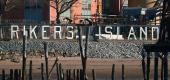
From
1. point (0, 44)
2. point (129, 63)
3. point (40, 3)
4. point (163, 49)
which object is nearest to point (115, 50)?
point (129, 63)

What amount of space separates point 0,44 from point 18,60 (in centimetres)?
533

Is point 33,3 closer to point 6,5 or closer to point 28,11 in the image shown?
point 28,11

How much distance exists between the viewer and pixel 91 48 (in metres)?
53.5

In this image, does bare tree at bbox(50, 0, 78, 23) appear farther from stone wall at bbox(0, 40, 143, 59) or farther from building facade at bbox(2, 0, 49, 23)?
stone wall at bbox(0, 40, 143, 59)

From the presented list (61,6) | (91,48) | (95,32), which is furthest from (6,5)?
(91,48)

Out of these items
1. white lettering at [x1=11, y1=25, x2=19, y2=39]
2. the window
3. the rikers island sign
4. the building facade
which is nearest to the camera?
white lettering at [x1=11, y1=25, x2=19, y2=39]

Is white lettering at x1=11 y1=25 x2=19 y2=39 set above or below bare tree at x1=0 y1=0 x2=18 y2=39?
below

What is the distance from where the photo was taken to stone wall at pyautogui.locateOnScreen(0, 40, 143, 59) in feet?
171

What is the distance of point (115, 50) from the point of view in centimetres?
5378

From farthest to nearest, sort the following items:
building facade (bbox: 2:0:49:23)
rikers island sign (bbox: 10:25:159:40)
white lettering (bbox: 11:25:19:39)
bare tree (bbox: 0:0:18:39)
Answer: building facade (bbox: 2:0:49:23), bare tree (bbox: 0:0:18:39), rikers island sign (bbox: 10:25:159:40), white lettering (bbox: 11:25:19:39)

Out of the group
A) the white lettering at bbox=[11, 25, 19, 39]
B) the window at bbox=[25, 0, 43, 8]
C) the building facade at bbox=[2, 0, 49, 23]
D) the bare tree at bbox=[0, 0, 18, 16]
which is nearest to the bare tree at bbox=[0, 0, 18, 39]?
the bare tree at bbox=[0, 0, 18, 16]

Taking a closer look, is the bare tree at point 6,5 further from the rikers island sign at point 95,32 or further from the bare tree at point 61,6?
the rikers island sign at point 95,32

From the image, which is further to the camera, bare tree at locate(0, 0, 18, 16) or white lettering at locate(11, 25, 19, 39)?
bare tree at locate(0, 0, 18, 16)

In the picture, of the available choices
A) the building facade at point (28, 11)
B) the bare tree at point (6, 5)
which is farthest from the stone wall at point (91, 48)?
the building facade at point (28, 11)
